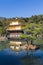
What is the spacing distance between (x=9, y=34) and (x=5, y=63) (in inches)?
949

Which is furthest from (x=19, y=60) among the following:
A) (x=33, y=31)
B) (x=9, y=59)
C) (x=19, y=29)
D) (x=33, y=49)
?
(x=19, y=29)

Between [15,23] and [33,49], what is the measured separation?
1832 cm

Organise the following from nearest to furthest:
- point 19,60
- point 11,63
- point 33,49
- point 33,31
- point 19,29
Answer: point 11,63, point 19,60, point 33,49, point 33,31, point 19,29

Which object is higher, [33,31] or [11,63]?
[33,31]

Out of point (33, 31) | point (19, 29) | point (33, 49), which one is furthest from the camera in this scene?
point (19, 29)

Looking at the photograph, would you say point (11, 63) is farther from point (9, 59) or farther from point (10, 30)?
point (10, 30)

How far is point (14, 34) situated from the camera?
35688 mm

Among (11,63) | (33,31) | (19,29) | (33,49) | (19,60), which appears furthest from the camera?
(19,29)

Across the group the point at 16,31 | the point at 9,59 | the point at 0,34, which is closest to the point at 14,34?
the point at 16,31

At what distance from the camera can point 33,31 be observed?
22.3 metres

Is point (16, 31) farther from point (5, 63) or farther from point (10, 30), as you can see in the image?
point (5, 63)

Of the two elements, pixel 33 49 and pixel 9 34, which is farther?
pixel 9 34

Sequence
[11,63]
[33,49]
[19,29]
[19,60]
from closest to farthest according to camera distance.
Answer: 1. [11,63]
2. [19,60]
3. [33,49]
4. [19,29]

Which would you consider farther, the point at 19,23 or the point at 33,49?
the point at 19,23
